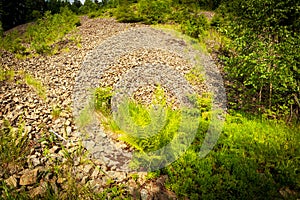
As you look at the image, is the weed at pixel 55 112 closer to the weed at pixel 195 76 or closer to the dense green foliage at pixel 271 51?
the weed at pixel 195 76

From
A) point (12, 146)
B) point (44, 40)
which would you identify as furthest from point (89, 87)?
point (44, 40)

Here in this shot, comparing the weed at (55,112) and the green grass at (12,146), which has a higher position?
the weed at (55,112)

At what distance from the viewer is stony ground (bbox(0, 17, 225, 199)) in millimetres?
3629

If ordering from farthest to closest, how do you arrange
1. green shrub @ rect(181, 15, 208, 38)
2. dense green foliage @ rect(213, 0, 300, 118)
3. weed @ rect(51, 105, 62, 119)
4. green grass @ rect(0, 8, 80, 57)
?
green shrub @ rect(181, 15, 208, 38), green grass @ rect(0, 8, 80, 57), weed @ rect(51, 105, 62, 119), dense green foliage @ rect(213, 0, 300, 118)

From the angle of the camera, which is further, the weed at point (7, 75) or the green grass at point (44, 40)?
the green grass at point (44, 40)

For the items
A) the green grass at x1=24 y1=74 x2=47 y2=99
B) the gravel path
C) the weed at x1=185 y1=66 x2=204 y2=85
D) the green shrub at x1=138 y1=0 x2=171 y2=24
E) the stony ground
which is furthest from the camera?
the green shrub at x1=138 y1=0 x2=171 y2=24

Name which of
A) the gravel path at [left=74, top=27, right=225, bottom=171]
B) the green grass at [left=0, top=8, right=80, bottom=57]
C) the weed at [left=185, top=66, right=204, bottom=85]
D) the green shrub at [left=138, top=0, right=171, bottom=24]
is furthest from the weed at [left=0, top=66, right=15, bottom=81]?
the green shrub at [left=138, top=0, right=171, bottom=24]

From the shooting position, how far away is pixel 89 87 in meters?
6.26

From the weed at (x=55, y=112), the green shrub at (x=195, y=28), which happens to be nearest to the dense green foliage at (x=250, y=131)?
the weed at (x=55, y=112)

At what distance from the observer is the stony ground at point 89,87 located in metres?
3.63

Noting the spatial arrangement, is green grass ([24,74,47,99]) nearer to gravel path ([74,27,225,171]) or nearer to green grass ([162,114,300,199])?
gravel path ([74,27,225,171])

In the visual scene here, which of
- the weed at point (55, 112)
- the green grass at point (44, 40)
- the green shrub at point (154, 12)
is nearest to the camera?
the weed at point (55, 112)

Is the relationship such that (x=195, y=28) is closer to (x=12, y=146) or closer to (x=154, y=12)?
(x=154, y=12)

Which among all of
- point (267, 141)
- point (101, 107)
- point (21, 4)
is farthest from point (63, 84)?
point (21, 4)
